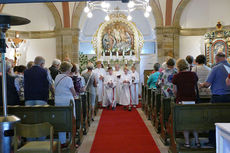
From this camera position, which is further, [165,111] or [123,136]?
Answer: [123,136]

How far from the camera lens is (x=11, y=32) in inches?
588

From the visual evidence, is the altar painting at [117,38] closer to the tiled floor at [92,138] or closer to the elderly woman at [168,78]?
the tiled floor at [92,138]

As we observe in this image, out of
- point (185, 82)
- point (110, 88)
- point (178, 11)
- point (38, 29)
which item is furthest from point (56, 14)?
point (185, 82)

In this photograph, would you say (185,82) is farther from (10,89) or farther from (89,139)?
(10,89)

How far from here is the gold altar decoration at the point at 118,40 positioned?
16234mm

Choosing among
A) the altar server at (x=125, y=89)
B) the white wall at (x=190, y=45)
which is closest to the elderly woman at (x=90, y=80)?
the altar server at (x=125, y=89)

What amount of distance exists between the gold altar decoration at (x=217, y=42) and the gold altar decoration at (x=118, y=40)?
146 inches

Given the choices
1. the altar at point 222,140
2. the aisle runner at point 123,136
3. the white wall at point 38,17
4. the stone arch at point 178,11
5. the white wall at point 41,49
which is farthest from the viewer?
the white wall at point 41,49

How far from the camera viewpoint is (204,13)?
16.0 metres

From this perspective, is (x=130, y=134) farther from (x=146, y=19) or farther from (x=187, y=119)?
(x=146, y=19)

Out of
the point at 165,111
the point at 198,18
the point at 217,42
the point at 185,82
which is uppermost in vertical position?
the point at 198,18

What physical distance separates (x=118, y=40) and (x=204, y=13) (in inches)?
203

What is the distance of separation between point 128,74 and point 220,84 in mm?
7032

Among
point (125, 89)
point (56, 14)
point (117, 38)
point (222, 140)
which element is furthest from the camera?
point (117, 38)
